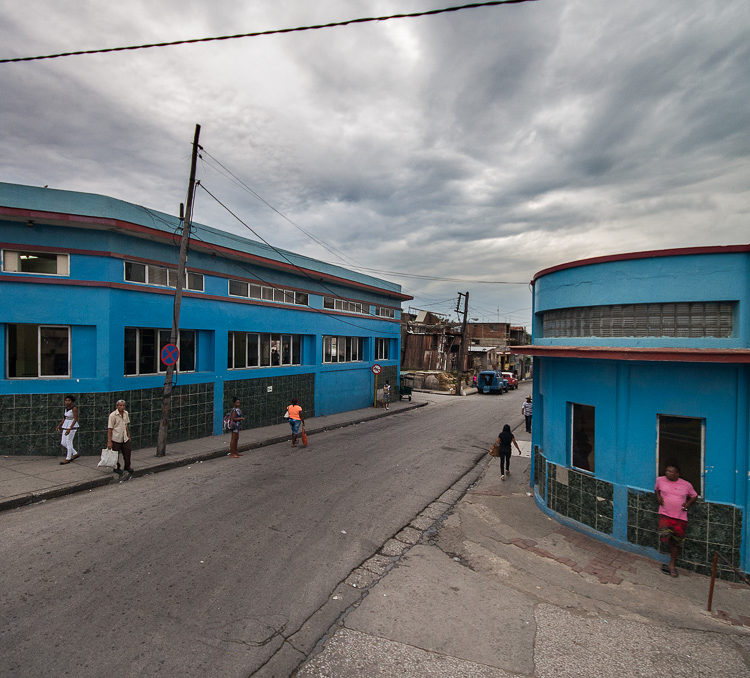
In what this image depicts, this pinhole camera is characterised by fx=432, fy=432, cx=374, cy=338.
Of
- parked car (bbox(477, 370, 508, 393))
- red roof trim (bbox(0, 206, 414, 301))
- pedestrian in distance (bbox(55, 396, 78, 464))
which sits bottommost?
parked car (bbox(477, 370, 508, 393))

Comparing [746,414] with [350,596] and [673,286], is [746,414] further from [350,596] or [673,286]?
[350,596]

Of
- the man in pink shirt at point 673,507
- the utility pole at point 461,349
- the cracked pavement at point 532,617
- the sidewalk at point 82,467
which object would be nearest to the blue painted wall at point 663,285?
the man in pink shirt at point 673,507

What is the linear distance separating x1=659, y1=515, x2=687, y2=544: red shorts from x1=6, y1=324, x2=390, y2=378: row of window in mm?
12683

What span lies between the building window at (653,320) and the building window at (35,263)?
39.8ft

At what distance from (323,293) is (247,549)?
14.7 metres

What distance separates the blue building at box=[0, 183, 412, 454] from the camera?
1077 centimetres

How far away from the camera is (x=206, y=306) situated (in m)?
14.3

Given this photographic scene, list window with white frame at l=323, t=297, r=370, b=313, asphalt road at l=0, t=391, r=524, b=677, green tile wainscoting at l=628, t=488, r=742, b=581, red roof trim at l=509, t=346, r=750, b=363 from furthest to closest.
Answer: window with white frame at l=323, t=297, r=370, b=313 < green tile wainscoting at l=628, t=488, r=742, b=581 < red roof trim at l=509, t=346, r=750, b=363 < asphalt road at l=0, t=391, r=524, b=677

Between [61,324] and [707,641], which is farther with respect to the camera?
[61,324]

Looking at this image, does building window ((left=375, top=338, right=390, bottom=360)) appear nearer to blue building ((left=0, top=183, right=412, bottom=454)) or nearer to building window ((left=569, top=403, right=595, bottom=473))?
blue building ((left=0, top=183, right=412, bottom=454))

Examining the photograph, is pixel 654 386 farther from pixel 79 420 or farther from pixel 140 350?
pixel 79 420

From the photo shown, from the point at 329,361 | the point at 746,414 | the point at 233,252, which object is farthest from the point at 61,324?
the point at 746,414

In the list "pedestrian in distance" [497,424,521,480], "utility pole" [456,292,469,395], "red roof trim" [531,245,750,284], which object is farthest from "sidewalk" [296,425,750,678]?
"utility pole" [456,292,469,395]

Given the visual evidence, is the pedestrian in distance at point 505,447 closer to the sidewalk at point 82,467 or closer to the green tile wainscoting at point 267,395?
the sidewalk at point 82,467
